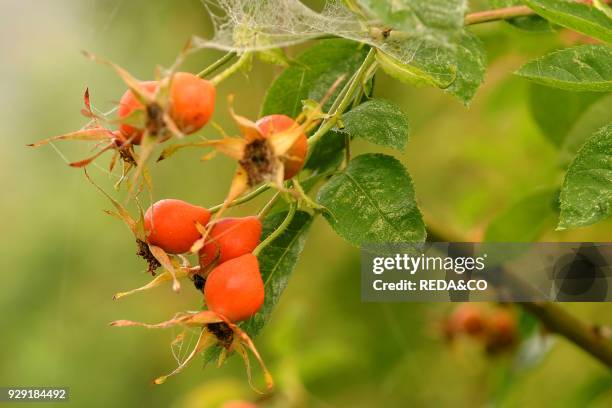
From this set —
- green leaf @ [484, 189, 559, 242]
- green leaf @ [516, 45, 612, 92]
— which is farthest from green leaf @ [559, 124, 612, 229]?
green leaf @ [484, 189, 559, 242]

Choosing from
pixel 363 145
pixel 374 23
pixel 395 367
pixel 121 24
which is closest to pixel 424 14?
pixel 374 23

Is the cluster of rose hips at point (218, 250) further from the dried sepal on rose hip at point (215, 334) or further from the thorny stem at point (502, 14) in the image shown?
the thorny stem at point (502, 14)

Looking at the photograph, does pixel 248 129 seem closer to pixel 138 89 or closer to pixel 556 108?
pixel 138 89

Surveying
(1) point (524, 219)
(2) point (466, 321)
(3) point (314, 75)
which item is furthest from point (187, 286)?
(3) point (314, 75)

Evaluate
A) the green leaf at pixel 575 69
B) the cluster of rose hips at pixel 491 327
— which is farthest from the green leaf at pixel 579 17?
the cluster of rose hips at pixel 491 327

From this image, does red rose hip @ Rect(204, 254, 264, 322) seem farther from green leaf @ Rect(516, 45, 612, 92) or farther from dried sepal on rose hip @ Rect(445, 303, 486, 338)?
dried sepal on rose hip @ Rect(445, 303, 486, 338)
